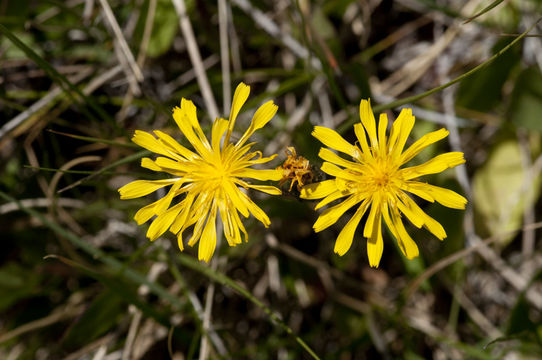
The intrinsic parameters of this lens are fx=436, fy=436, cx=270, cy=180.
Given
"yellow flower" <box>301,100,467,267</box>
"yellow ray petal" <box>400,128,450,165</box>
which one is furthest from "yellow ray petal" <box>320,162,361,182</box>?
"yellow ray petal" <box>400,128,450,165</box>

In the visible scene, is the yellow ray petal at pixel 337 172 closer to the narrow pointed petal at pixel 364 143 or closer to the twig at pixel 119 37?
the narrow pointed petal at pixel 364 143

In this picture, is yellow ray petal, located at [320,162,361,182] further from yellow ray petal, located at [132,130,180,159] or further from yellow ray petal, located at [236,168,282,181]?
yellow ray petal, located at [132,130,180,159]

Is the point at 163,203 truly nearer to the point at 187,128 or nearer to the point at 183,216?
the point at 183,216

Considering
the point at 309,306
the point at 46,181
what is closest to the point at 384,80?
the point at 309,306

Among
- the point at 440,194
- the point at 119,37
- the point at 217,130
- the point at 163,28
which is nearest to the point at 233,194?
the point at 217,130

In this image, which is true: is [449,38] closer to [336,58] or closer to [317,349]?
[336,58]

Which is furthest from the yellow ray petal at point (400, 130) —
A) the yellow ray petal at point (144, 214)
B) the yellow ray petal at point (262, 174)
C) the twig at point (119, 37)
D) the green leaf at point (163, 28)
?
the green leaf at point (163, 28)
